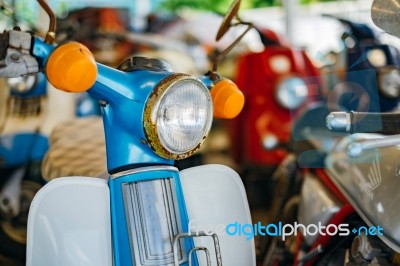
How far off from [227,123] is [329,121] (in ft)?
8.64

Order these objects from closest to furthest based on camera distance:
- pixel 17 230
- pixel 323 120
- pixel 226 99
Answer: pixel 226 99 → pixel 323 120 → pixel 17 230

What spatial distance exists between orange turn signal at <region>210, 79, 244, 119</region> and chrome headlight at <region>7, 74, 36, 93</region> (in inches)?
54.5

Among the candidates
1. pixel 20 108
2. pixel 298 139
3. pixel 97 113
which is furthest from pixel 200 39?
pixel 298 139

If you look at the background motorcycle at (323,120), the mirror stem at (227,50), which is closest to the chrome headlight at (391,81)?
the background motorcycle at (323,120)

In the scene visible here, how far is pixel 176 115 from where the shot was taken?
2.85 ft

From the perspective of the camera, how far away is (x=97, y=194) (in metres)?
0.94

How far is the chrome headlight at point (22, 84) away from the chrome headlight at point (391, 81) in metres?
1.39

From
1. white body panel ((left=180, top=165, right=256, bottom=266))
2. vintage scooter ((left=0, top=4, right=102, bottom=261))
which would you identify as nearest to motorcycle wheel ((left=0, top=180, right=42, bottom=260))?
vintage scooter ((left=0, top=4, right=102, bottom=261))

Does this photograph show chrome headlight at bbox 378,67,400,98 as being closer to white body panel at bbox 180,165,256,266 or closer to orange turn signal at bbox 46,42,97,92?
white body panel at bbox 180,165,256,266

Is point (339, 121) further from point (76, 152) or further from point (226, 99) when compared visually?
point (76, 152)

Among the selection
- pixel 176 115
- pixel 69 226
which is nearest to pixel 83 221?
pixel 69 226

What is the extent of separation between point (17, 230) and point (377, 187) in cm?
140

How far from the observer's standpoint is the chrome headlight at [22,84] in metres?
2.20

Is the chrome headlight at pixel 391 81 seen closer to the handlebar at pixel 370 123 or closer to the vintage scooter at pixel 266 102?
the handlebar at pixel 370 123
